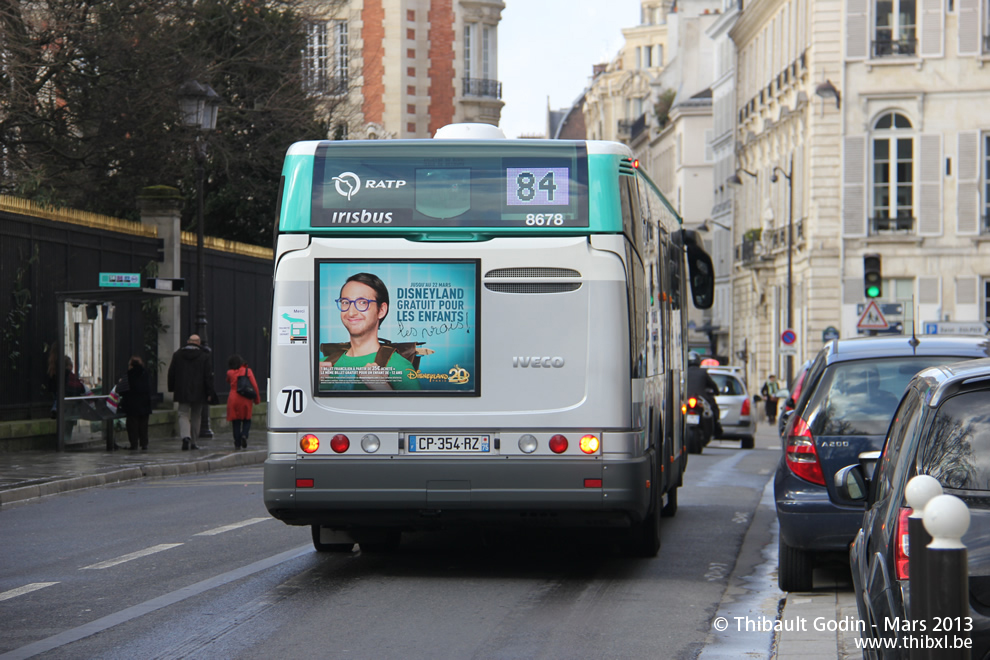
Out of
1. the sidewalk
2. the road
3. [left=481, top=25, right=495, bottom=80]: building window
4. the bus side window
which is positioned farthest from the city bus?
[left=481, top=25, right=495, bottom=80]: building window

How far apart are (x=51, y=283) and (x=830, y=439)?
16.8m

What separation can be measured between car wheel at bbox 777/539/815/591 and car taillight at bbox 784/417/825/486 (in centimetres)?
46

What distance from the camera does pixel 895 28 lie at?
169 feet

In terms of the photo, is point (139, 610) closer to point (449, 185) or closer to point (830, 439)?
point (449, 185)

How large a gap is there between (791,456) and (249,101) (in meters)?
27.4

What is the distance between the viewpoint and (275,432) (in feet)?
32.6

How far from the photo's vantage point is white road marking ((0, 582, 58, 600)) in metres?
9.28

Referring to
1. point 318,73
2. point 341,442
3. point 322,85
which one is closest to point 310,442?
point 341,442

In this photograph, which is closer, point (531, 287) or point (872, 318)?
point (531, 287)

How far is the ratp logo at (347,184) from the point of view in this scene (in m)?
10.1

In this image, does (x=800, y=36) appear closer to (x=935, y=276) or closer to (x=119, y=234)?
(x=935, y=276)

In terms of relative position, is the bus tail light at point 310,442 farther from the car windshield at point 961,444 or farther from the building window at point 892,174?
the building window at point 892,174

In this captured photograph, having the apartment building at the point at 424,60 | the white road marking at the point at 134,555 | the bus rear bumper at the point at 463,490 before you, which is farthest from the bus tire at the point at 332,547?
the apartment building at the point at 424,60

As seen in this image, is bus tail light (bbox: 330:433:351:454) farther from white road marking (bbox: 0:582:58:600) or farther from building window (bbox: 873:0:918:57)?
building window (bbox: 873:0:918:57)
